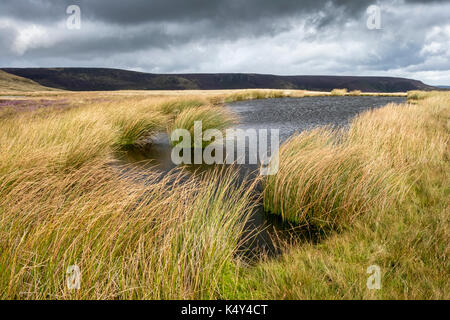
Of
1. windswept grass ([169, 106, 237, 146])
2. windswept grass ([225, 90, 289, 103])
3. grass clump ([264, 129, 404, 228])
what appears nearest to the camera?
grass clump ([264, 129, 404, 228])

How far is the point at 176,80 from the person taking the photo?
123 meters

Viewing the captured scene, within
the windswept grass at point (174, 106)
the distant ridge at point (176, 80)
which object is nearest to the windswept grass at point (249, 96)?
the windswept grass at point (174, 106)

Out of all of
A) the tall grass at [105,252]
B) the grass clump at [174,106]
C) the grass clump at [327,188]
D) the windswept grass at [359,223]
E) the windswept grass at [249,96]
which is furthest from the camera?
the windswept grass at [249,96]

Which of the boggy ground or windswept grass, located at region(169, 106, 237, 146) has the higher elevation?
windswept grass, located at region(169, 106, 237, 146)

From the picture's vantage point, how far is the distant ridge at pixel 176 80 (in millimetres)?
98625

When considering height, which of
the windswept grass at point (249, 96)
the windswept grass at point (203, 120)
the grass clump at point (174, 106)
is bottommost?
the windswept grass at point (203, 120)

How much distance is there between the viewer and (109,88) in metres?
114

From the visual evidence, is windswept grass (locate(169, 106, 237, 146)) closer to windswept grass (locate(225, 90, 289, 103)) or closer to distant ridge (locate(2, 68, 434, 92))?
windswept grass (locate(225, 90, 289, 103))

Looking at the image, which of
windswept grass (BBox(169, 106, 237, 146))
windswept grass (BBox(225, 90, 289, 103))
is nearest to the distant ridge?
windswept grass (BBox(225, 90, 289, 103))

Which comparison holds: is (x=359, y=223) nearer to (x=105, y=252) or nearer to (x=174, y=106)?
(x=105, y=252)

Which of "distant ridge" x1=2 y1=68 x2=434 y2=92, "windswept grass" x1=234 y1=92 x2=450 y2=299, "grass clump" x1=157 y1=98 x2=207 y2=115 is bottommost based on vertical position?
"windswept grass" x1=234 y1=92 x2=450 y2=299

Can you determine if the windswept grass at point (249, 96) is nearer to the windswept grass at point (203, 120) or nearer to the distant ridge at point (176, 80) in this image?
the windswept grass at point (203, 120)

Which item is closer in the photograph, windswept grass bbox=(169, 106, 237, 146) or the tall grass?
the tall grass

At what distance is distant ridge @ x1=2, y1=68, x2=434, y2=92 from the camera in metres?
98.6
